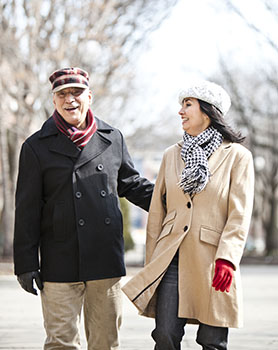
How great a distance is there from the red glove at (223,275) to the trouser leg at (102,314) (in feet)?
2.75

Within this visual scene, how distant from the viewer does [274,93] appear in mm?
22344

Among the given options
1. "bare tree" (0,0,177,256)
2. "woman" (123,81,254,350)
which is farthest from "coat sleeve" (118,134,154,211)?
"bare tree" (0,0,177,256)

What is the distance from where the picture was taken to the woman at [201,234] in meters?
4.04

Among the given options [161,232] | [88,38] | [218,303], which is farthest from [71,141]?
[88,38]

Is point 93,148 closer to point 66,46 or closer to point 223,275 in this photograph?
point 223,275

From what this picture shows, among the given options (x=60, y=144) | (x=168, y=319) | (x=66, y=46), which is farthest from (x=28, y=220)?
(x=66, y=46)

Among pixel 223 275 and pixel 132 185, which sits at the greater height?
pixel 132 185

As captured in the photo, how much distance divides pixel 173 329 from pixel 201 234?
60 cm

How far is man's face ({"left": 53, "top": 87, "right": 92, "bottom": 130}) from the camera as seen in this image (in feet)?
14.4

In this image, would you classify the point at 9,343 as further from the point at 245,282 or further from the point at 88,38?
the point at 88,38

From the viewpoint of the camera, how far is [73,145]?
4477mm

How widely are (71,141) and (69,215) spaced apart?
1.63 feet

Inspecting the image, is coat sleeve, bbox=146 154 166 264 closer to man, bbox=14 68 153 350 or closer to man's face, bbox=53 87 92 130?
man, bbox=14 68 153 350

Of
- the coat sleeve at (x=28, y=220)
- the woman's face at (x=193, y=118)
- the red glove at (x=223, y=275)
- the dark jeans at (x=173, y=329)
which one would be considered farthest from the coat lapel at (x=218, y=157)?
the coat sleeve at (x=28, y=220)
